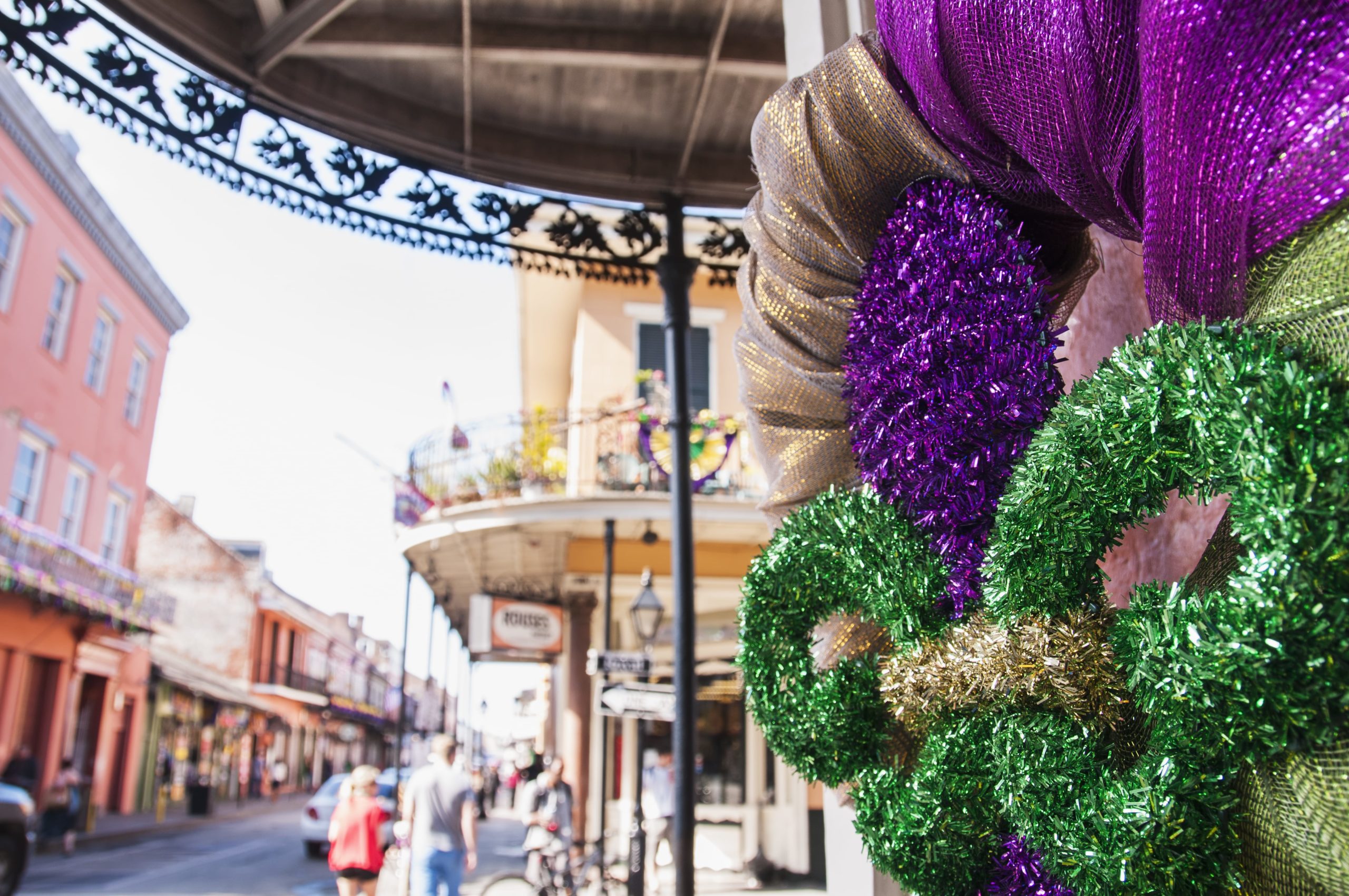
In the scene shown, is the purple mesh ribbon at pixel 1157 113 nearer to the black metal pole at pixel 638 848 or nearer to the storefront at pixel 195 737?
the black metal pole at pixel 638 848

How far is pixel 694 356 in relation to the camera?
1488cm

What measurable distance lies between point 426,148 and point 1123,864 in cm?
355

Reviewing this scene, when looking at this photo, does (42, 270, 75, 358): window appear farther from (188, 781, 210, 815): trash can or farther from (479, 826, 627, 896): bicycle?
(479, 826, 627, 896): bicycle

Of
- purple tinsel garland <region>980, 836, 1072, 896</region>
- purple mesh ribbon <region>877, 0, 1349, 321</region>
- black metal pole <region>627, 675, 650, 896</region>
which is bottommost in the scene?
black metal pole <region>627, 675, 650, 896</region>

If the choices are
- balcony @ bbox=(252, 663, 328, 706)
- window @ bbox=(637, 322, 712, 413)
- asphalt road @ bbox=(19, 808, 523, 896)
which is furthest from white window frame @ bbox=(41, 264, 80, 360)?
balcony @ bbox=(252, 663, 328, 706)

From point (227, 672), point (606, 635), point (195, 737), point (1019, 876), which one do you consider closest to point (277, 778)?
point (227, 672)

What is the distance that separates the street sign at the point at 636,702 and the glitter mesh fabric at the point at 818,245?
6.44 meters

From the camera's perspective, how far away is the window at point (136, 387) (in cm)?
2405

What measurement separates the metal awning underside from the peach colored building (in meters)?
17.3

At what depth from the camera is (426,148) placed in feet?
12.1

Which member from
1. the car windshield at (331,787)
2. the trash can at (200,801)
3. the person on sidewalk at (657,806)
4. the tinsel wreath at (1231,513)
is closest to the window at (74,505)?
the car windshield at (331,787)

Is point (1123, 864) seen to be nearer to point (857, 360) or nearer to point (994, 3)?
point (857, 360)

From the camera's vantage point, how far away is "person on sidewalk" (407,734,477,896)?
6.59 m

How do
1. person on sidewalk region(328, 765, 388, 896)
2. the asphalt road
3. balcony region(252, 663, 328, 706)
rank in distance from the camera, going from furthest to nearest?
balcony region(252, 663, 328, 706)
the asphalt road
person on sidewalk region(328, 765, 388, 896)
